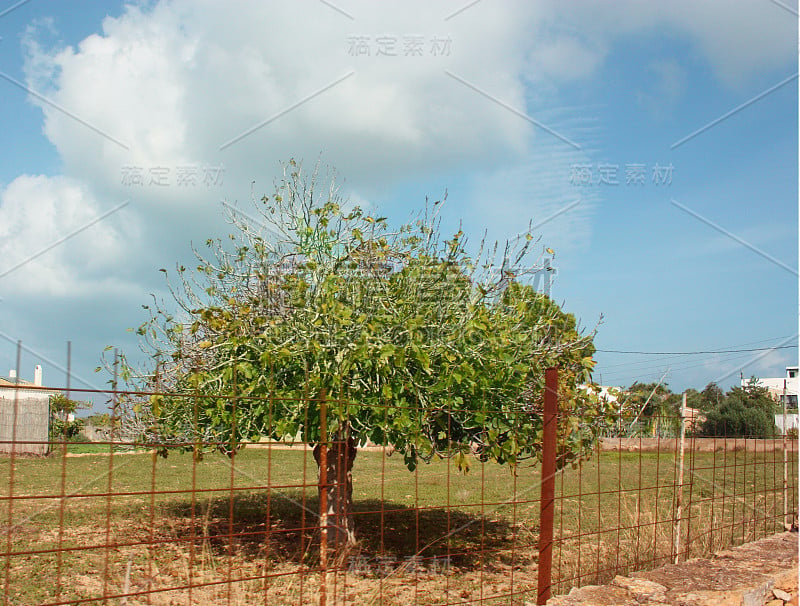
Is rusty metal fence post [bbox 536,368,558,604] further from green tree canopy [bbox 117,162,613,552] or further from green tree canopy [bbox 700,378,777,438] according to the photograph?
green tree canopy [bbox 700,378,777,438]

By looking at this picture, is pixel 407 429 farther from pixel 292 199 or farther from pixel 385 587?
pixel 292 199

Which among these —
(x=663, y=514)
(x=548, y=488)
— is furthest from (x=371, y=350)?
(x=663, y=514)

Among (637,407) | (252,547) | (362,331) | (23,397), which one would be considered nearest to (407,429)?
(362,331)

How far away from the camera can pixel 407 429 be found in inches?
263

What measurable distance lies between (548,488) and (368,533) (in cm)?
606

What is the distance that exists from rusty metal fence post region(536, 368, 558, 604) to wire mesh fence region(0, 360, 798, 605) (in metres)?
0.02

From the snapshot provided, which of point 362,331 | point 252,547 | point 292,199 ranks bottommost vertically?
point 252,547

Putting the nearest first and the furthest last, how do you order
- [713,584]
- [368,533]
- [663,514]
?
[713,584], [368,533], [663,514]

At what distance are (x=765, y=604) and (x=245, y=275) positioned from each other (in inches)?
243

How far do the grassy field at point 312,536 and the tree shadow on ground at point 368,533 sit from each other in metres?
0.04

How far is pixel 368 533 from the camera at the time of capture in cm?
1017

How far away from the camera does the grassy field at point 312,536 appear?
540cm

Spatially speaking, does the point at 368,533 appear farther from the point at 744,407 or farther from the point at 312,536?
the point at 744,407

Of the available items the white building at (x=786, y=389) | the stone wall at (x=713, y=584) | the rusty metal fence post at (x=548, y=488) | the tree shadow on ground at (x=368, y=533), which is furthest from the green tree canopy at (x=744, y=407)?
the rusty metal fence post at (x=548, y=488)
